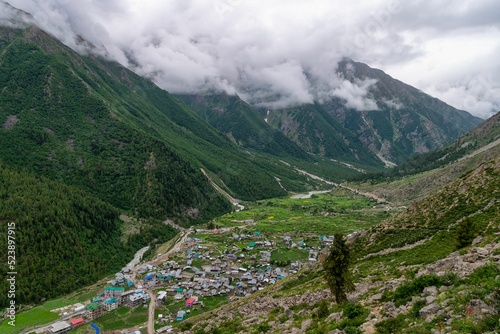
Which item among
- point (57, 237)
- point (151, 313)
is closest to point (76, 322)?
point (151, 313)

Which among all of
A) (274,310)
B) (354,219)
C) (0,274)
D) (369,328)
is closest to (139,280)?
(0,274)

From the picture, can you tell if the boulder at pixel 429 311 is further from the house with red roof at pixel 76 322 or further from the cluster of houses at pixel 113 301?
the house with red roof at pixel 76 322

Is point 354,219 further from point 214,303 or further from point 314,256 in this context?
point 214,303

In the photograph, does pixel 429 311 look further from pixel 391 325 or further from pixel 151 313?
pixel 151 313

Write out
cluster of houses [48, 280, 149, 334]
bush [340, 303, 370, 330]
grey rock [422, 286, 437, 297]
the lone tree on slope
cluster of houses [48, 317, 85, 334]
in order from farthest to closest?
1. cluster of houses [48, 280, 149, 334]
2. cluster of houses [48, 317, 85, 334]
3. the lone tree on slope
4. bush [340, 303, 370, 330]
5. grey rock [422, 286, 437, 297]

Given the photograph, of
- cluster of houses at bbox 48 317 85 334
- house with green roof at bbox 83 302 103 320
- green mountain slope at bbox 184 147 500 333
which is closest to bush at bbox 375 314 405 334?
green mountain slope at bbox 184 147 500 333

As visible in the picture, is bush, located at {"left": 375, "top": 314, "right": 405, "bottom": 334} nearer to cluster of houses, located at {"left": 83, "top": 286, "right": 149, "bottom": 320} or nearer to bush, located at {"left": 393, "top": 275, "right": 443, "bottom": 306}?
bush, located at {"left": 393, "top": 275, "right": 443, "bottom": 306}
